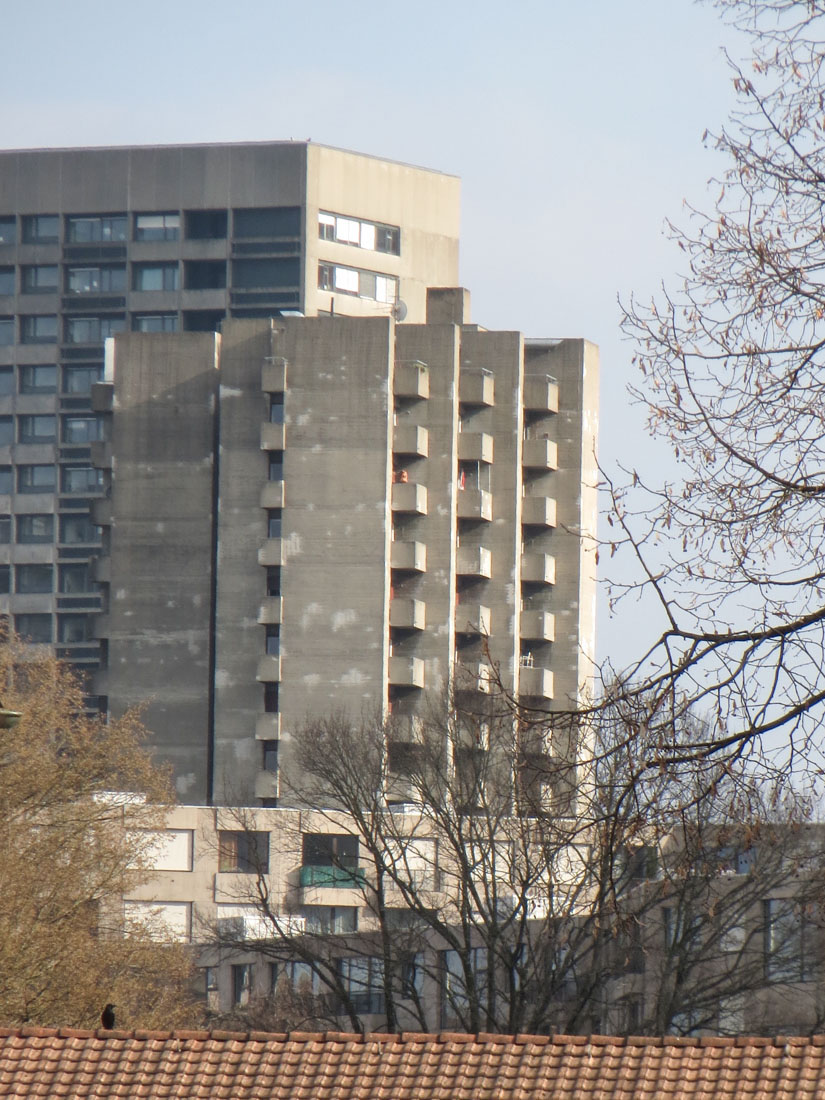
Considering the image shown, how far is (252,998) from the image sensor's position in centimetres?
6406

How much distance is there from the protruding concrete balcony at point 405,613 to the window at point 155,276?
162ft

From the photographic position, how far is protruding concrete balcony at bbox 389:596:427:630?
328 feet

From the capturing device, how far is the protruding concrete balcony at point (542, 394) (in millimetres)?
106062

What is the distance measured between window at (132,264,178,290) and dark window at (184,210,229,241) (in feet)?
9.35

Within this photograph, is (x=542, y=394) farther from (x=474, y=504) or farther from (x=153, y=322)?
(x=153, y=322)

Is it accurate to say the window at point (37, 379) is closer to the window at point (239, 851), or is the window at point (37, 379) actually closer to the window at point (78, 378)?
the window at point (78, 378)

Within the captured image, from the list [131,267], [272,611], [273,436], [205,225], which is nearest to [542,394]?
[273,436]

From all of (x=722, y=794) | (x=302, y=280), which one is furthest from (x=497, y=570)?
(x=722, y=794)

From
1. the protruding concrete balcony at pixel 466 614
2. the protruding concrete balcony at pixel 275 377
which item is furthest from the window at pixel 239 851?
the protruding concrete balcony at pixel 275 377

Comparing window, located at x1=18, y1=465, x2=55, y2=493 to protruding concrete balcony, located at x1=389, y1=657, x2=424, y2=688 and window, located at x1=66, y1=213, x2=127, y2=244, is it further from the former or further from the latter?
protruding concrete balcony, located at x1=389, y1=657, x2=424, y2=688

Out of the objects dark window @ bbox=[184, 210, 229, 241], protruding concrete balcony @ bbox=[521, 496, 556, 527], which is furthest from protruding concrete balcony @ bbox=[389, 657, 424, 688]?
dark window @ bbox=[184, 210, 229, 241]

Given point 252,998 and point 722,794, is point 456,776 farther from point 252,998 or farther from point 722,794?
point 722,794

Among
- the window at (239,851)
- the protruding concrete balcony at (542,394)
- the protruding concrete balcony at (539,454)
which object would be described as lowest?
the window at (239,851)

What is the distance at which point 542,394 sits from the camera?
106 meters
